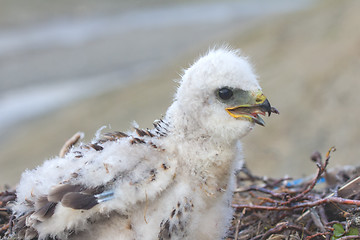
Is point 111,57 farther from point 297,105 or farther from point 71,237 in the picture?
point 71,237

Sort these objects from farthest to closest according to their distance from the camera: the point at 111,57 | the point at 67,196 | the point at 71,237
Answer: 1. the point at 111,57
2. the point at 71,237
3. the point at 67,196

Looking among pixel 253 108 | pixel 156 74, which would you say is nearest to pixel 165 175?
pixel 253 108

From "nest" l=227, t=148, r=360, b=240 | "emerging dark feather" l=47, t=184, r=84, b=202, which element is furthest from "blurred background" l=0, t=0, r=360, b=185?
"emerging dark feather" l=47, t=184, r=84, b=202

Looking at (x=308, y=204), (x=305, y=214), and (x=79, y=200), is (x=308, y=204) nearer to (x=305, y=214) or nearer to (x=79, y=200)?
(x=305, y=214)

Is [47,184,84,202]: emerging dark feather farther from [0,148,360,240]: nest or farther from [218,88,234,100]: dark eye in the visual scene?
[218,88,234,100]: dark eye

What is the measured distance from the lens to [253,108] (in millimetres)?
2754

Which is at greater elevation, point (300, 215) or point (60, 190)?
point (300, 215)

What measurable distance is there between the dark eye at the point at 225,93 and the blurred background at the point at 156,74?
27.2 inches

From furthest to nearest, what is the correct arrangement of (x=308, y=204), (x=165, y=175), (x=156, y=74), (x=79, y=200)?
(x=156, y=74), (x=308, y=204), (x=165, y=175), (x=79, y=200)

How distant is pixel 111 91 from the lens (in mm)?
13461

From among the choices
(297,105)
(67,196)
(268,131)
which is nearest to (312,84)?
(297,105)

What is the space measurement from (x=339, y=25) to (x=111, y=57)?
8996 millimetres

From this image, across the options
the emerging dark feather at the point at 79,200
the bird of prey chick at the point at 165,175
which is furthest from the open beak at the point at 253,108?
the emerging dark feather at the point at 79,200

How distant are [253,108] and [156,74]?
37.0 ft
